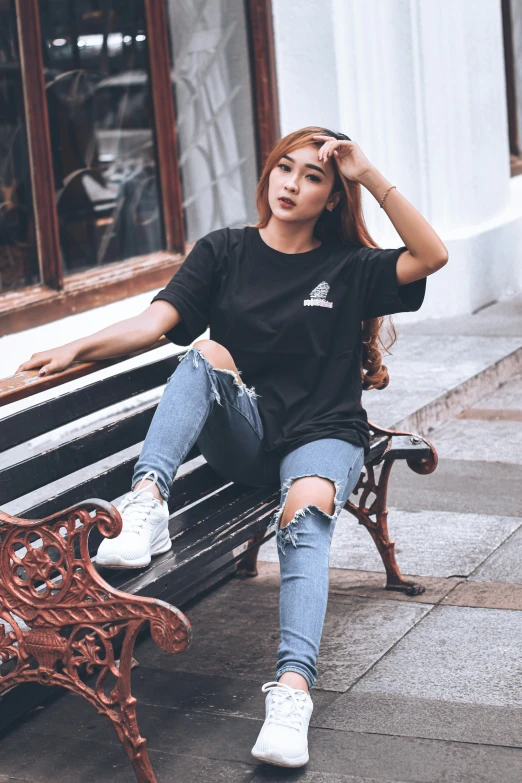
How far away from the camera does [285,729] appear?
112 inches

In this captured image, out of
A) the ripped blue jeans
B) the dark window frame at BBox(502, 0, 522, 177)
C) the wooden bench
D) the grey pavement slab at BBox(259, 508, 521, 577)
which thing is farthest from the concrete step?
the dark window frame at BBox(502, 0, 522, 177)

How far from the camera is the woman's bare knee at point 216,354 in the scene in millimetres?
3377

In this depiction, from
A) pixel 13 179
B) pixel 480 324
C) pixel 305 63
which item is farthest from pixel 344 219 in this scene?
pixel 480 324

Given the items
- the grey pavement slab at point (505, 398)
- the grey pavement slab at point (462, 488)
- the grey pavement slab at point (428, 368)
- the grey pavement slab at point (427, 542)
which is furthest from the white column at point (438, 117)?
the grey pavement slab at point (427, 542)

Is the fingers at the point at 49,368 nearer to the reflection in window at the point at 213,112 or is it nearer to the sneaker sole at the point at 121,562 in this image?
the sneaker sole at the point at 121,562

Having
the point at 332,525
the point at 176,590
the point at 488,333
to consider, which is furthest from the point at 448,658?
the point at 488,333

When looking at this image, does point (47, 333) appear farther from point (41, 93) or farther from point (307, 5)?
point (307, 5)

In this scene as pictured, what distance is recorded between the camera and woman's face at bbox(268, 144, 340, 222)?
3.54 meters

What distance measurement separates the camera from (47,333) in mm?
6004

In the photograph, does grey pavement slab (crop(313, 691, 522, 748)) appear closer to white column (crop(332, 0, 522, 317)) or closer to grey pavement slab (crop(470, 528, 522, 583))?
grey pavement slab (crop(470, 528, 522, 583))

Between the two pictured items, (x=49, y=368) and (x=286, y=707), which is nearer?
(x=286, y=707)

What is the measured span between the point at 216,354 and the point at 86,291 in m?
3.06

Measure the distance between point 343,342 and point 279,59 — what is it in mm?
4514

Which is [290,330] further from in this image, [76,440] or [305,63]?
[305,63]
